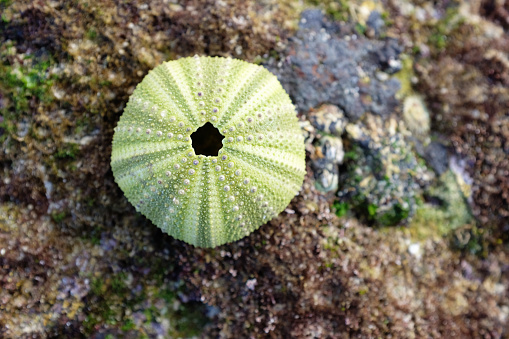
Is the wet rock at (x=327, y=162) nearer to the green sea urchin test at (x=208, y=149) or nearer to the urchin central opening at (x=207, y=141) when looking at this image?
the green sea urchin test at (x=208, y=149)

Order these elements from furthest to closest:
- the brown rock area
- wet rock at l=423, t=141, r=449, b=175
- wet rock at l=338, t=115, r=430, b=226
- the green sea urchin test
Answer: wet rock at l=423, t=141, r=449, b=175
wet rock at l=338, t=115, r=430, b=226
the brown rock area
the green sea urchin test

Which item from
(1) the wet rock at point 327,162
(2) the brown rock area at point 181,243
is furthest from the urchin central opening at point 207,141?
(1) the wet rock at point 327,162

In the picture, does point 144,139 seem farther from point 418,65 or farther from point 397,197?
point 418,65

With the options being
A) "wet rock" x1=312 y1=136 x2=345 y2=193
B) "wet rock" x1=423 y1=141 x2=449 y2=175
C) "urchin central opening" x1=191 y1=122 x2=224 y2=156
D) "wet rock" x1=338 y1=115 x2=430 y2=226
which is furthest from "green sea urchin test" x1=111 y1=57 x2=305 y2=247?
"wet rock" x1=423 y1=141 x2=449 y2=175

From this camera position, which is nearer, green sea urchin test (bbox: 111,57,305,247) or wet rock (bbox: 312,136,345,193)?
green sea urchin test (bbox: 111,57,305,247)

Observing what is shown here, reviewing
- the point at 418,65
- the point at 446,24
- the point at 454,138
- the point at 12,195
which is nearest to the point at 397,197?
the point at 454,138

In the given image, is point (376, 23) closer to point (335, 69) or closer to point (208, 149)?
point (335, 69)

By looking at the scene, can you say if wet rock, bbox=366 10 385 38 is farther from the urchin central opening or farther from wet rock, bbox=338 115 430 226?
the urchin central opening
